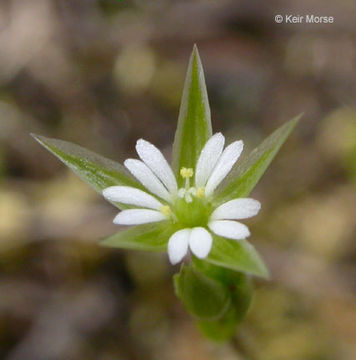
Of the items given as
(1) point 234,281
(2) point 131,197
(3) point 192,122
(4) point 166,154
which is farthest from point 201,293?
Result: (4) point 166,154

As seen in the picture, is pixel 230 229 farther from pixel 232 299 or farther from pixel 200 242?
pixel 232 299

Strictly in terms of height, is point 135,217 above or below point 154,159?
below

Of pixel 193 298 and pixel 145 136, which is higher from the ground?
pixel 145 136

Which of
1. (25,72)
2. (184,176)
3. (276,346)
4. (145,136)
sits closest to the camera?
(184,176)

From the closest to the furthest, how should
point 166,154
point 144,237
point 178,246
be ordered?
point 178,246 → point 144,237 → point 166,154

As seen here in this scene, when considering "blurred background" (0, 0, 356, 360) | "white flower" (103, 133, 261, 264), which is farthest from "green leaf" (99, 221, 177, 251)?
"blurred background" (0, 0, 356, 360)

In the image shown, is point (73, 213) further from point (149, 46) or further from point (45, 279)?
point (149, 46)

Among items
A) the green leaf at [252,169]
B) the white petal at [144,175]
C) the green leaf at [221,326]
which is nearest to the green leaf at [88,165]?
the white petal at [144,175]

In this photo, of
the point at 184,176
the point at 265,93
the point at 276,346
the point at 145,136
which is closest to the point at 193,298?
the point at 184,176
